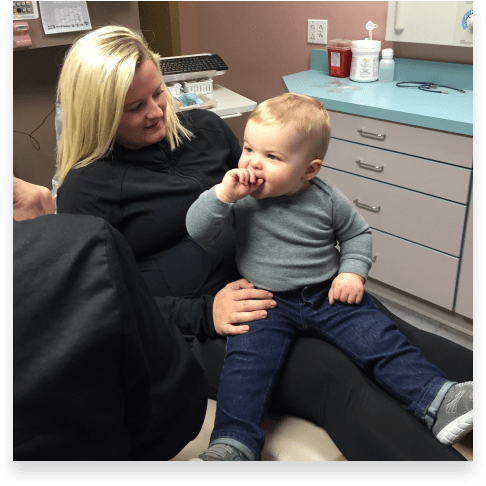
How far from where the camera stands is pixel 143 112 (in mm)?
1171

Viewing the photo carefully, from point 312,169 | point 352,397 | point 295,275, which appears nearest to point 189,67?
point 312,169

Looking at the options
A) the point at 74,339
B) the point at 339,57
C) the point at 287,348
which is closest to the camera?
the point at 74,339

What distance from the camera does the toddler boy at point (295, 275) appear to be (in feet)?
2.97

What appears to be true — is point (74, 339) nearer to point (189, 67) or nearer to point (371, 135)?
point (371, 135)

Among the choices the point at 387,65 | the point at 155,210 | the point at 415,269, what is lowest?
the point at 415,269

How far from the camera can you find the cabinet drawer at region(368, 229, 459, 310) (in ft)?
6.47

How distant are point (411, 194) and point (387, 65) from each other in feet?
2.12

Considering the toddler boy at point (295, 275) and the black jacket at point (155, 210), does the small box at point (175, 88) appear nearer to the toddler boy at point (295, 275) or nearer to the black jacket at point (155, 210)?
the black jacket at point (155, 210)

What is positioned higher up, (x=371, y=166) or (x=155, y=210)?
(x=155, y=210)

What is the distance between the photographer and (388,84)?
2.21 m

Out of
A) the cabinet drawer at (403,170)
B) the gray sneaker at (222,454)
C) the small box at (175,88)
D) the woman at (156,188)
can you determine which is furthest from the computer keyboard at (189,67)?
the gray sneaker at (222,454)

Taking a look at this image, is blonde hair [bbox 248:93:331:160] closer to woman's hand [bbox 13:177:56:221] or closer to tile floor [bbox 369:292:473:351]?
woman's hand [bbox 13:177:56:221]

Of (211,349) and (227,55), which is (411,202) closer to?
(211,349)

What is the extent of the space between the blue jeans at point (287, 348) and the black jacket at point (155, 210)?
0.20 metres
